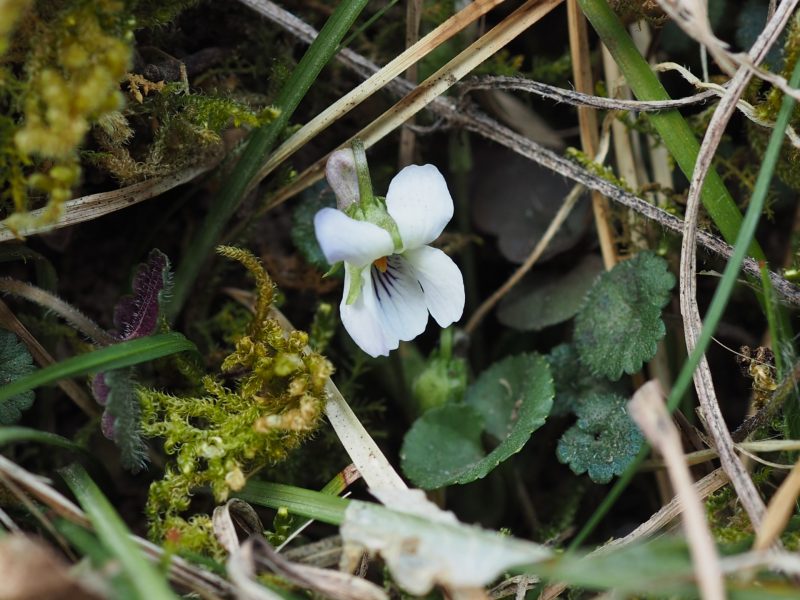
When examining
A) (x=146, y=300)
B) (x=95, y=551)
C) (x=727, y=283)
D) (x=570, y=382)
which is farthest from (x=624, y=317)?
(x=95, y=551)

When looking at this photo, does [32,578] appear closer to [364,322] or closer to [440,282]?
[364,322]

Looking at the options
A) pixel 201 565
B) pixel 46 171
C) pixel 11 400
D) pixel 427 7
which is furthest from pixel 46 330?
pixel 427 7

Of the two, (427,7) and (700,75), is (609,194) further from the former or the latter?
(427,7)

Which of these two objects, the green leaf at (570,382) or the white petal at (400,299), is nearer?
the white petal at (400,299)

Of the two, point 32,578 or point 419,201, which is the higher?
point 419,201

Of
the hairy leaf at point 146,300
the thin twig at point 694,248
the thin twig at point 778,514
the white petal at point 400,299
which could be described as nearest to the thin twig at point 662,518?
the thin twig at point 694,248

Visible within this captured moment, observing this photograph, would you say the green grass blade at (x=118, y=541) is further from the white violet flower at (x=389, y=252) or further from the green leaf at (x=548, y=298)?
the green leaf at (x=548, y=298)

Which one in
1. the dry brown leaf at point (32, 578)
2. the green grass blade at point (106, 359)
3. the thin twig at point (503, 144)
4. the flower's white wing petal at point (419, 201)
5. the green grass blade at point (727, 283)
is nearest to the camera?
the dry brown leaf at point (32, 578)
